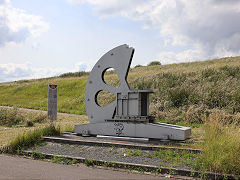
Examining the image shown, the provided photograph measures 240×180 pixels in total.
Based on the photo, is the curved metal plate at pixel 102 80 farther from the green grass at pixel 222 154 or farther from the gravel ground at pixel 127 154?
the green grass at pixel 222 154

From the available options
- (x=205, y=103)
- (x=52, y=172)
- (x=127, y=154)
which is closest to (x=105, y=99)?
(x=205, y=103)

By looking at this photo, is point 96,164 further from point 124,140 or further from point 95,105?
point 95,105

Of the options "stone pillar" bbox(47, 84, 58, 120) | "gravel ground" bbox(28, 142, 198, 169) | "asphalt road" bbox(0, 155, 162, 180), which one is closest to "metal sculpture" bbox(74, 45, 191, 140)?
"gravel ground" bbox(28, 142, 198, 169)

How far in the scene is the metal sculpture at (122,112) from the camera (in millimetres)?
9745

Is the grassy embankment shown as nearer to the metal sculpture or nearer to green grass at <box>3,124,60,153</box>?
the metal sculpture

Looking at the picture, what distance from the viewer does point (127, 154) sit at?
7758 mm

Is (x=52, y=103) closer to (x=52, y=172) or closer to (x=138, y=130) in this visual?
(x=138, y=130)

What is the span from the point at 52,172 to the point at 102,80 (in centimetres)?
541

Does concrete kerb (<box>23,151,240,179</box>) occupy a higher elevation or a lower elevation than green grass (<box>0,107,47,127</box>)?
lower

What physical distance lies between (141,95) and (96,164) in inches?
147

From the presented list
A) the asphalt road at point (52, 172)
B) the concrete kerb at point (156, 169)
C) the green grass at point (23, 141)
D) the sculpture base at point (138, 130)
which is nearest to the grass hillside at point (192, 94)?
the sculpture base at point (138, 130)

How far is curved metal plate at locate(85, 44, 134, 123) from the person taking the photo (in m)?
10.9

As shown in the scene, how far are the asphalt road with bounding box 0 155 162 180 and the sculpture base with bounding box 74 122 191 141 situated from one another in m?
3.16

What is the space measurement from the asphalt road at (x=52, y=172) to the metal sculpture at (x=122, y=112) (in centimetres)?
320
